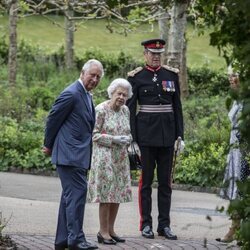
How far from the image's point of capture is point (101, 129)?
1074cm

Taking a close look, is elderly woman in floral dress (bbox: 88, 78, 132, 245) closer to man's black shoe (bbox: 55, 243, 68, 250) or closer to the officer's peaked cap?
the officer's peaked cap

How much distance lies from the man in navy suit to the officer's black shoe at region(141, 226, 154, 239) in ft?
4.39

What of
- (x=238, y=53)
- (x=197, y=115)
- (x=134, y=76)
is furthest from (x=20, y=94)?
(x=238, y=53)

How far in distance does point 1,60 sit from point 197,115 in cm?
1180

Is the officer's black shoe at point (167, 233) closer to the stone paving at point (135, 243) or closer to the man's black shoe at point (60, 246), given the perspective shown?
the stone paving at point (135, 243)

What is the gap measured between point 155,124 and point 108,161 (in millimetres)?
725

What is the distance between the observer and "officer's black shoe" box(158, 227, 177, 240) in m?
11.0

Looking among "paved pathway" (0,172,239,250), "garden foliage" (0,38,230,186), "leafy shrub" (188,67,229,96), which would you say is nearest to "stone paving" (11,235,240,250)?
"paved pathway" (0,172,239,250)

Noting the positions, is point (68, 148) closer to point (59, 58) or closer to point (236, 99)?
point (236, 99)

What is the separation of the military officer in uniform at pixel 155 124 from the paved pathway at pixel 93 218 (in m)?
0.36

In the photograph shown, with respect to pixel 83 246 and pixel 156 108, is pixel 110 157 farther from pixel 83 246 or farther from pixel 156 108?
pixel 83 246

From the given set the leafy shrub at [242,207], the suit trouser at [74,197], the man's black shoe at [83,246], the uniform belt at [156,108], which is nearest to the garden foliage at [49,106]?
the leafy shrub at [242,207]

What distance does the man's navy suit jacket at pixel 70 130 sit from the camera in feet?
31.3

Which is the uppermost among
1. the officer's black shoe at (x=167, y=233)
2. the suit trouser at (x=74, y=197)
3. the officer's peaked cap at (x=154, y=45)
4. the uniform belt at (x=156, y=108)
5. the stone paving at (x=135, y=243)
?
the officer's peaked cap at (x=154, y=45)
